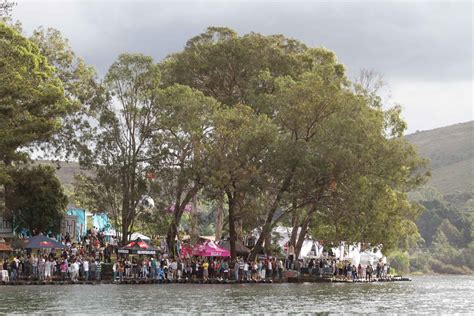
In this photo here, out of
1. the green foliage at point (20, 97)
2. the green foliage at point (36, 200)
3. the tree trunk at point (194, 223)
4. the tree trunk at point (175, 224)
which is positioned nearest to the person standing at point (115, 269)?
the green foliage at point (20, 97)

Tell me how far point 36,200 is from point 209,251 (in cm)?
1316

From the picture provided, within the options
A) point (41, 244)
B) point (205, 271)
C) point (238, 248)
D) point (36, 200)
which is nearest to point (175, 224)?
point (238, 248)

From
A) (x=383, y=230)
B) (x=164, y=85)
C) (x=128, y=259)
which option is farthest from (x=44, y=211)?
(x=383, y=230)

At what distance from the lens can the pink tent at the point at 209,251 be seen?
69.4 meters

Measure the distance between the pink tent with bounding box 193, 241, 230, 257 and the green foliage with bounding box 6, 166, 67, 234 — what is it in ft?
37.3

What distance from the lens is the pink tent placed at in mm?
69438

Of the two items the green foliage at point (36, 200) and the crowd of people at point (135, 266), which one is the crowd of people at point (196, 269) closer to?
the crowd of people at point (135, 266)

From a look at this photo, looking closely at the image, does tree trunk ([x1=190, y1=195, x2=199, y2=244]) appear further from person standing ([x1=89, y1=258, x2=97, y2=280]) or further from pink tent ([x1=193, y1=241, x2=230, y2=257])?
person standing ([x1=89, y1=258, x2=97, y2=280])

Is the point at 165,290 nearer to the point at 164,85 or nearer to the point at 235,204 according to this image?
the point at 235,204

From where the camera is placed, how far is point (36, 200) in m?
71.2

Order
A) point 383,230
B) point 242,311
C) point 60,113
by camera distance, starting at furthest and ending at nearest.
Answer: point 383,230
point 60,113
point 242,311

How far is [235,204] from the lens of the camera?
7019 centimetres

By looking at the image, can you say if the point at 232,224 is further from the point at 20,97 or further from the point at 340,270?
the point at 20,97

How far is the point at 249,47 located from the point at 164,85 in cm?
705
